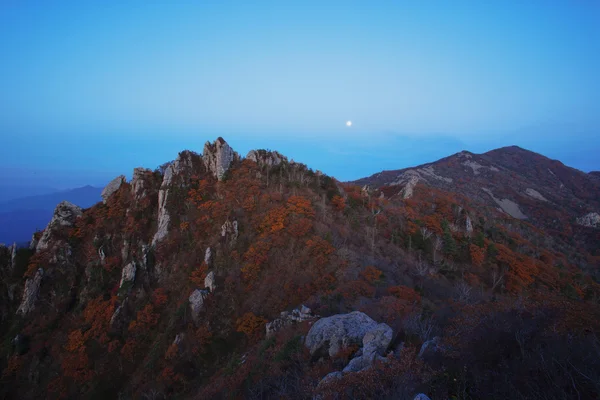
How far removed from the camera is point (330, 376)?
10867 millimetres

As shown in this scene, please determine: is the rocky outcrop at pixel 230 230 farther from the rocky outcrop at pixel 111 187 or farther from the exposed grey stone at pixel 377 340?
the rocky outcrop at pixel 111 187

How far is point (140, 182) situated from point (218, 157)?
10298mm

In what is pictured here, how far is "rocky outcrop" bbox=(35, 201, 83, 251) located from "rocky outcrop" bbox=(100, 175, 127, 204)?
10.4 feet

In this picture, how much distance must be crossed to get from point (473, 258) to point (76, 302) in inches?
1704

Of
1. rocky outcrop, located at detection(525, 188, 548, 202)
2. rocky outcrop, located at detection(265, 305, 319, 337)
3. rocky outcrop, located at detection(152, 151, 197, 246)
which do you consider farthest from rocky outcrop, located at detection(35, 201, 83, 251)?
rocky outcrop, located at detection(525, 188, 548, 202)

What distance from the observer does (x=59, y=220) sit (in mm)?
34750

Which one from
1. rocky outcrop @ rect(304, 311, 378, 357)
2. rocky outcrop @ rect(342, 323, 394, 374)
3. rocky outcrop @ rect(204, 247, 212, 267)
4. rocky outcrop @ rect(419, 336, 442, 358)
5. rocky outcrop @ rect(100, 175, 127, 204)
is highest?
rocky outcrop @ rect(100, 175, 127, 204)

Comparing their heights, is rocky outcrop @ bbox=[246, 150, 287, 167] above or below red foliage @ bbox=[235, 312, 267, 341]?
above

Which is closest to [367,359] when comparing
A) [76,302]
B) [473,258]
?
[473,258]

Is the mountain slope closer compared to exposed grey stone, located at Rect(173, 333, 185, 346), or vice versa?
exposed grey stone, located at Rect(173, 333, 185, 346)

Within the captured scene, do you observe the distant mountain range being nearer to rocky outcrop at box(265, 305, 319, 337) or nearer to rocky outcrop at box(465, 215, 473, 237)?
rocky outcrop at box(265, 305, 319, 337)

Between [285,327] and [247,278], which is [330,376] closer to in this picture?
[285,327]

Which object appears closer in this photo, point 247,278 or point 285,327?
point 285,327

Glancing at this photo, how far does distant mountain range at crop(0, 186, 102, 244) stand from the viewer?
107562mm
